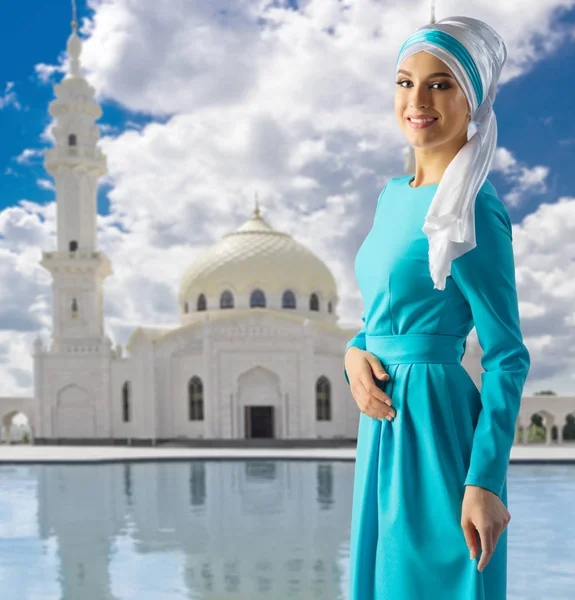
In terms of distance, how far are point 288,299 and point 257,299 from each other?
3.97 ft

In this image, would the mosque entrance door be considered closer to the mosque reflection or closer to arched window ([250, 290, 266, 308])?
arched window ([250, 290, 266, 308])

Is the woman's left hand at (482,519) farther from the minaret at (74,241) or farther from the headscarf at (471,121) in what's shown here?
the minaret at (74,241)

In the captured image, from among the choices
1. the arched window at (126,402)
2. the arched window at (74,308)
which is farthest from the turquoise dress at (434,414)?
the arched window at (74,308)

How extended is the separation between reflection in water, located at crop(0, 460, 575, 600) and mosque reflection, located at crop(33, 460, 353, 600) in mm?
17

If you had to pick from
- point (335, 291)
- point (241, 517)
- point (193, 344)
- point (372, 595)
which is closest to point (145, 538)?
point (241, 517)

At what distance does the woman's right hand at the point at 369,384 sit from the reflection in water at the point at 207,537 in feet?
15.2

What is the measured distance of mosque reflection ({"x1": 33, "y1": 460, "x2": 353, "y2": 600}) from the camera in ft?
23.4

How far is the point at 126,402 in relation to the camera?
3100cm

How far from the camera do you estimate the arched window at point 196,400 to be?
30.1 m

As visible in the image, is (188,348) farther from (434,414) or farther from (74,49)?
(434,414)

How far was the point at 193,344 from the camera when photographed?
3023cm

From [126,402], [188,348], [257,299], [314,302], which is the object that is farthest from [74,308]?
[314,302]

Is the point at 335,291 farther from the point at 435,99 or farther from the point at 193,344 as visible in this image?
the point at 435,99

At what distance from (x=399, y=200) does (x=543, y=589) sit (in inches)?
211
